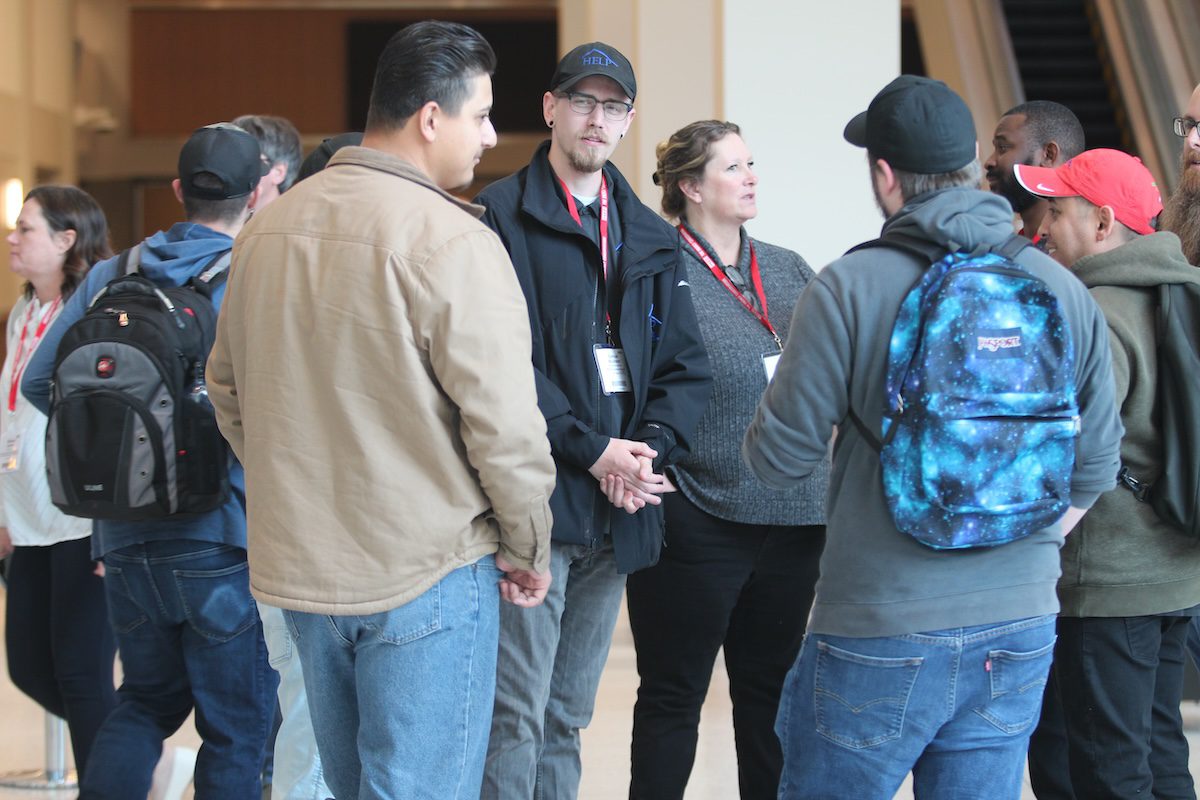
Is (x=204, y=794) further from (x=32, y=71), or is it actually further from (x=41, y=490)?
(x=32, y=71)

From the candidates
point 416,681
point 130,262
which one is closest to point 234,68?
point 130,262

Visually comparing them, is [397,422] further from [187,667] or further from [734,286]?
[734,286]

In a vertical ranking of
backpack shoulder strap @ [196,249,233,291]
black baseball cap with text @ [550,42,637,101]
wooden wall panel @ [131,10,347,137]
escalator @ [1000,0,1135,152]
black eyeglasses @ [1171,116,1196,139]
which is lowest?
backpack shoulder strap @ [196,249,233,291]

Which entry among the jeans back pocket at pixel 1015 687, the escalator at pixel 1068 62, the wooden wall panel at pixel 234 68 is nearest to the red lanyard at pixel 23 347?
the jeans back pocket at pixel 1015 687

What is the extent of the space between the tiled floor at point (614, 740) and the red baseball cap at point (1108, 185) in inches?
70.4

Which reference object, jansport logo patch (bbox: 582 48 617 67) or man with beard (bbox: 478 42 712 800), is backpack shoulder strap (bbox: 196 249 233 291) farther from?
jansport logo patch (bbox: 582 48 617 67)

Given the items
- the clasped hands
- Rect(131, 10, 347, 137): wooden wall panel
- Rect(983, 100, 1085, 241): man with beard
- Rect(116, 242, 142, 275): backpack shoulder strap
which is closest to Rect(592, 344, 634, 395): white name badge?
the clasped hands

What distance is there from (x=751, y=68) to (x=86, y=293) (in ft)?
8.06

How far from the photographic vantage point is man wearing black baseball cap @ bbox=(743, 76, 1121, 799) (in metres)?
1.91

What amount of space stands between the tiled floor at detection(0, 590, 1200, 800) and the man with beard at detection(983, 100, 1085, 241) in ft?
5.19

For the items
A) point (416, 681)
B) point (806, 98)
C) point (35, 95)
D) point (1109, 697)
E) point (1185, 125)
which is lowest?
point (1109, 697)

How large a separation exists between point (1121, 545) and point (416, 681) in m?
1.35

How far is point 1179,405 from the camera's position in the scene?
94.7 inches

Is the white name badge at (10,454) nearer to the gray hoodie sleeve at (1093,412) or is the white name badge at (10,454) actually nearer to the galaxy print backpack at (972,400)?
the galaxy print backpack at (972,400)
